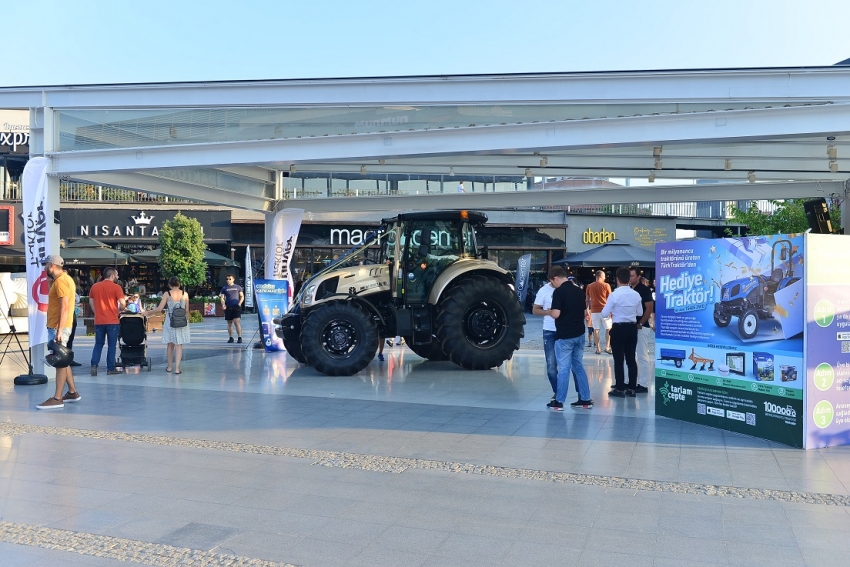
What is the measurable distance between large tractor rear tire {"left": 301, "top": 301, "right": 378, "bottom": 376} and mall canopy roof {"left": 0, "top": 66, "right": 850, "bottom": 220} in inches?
89.6

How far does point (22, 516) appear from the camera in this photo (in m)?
5.07

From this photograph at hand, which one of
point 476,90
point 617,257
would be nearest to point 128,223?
point 617,257

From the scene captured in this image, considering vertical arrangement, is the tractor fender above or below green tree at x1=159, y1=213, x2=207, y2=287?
below

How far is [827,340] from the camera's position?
6.89m

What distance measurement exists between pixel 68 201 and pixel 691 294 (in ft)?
90.4

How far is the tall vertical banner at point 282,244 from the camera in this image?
51.5ft

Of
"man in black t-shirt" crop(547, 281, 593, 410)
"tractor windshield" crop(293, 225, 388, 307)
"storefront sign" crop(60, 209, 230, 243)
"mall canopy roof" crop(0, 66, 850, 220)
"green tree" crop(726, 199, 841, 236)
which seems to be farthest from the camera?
"storefront sign" crop(60, 209, 230, 243)

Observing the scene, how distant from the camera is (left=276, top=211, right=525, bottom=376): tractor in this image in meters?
11.7

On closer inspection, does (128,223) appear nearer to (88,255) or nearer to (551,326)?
(88,255)

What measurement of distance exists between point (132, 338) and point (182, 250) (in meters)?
13.3

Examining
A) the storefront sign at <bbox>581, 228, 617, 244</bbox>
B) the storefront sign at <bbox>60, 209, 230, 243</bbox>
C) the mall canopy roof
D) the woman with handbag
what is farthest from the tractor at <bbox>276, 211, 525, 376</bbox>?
the storefront sign at <bbox>581, 228, 617, 244</bbox>

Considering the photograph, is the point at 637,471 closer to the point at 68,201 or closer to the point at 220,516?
the point at 220,516

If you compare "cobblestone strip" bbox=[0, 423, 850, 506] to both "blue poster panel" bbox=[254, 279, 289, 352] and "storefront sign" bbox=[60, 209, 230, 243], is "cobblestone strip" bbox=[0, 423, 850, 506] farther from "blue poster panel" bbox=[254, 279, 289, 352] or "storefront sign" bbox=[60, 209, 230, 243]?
"storefront sign" bbox=[60, 209, 230, 243]

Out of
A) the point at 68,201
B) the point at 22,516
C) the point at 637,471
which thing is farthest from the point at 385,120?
the point at 68,201
